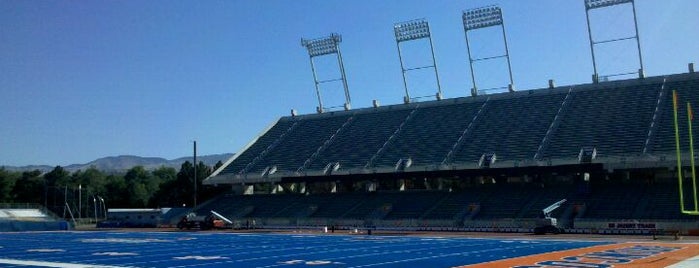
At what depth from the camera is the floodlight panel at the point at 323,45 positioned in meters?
63.7

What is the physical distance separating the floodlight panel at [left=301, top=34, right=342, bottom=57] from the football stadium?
0.11 m

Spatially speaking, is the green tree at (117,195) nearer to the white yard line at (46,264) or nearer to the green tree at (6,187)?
the green tree at (6,187)

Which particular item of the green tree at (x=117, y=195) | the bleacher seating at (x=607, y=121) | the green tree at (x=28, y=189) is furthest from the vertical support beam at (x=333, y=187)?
the green tree at (x=28, y=189)

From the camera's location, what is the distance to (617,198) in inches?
1651

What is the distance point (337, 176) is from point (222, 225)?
9096 mm

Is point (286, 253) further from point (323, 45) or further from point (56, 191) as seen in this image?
point (56, 191)

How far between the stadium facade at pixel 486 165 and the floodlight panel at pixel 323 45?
19.4ft

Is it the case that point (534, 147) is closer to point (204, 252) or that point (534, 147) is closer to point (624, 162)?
point (624, 162)

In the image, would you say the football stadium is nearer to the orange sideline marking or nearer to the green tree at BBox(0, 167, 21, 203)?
the orange sideline marking

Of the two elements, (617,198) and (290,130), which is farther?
(290,130)

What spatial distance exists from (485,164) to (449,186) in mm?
5118

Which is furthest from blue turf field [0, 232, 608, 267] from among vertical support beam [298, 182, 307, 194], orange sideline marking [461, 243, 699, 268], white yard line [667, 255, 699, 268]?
vertical support beam [298, 182, 307, 194]

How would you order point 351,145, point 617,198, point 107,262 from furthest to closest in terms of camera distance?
point 351,145 < point 617,198 < point 107,262

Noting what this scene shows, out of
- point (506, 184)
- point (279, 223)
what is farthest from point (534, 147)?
point (279, 223)
